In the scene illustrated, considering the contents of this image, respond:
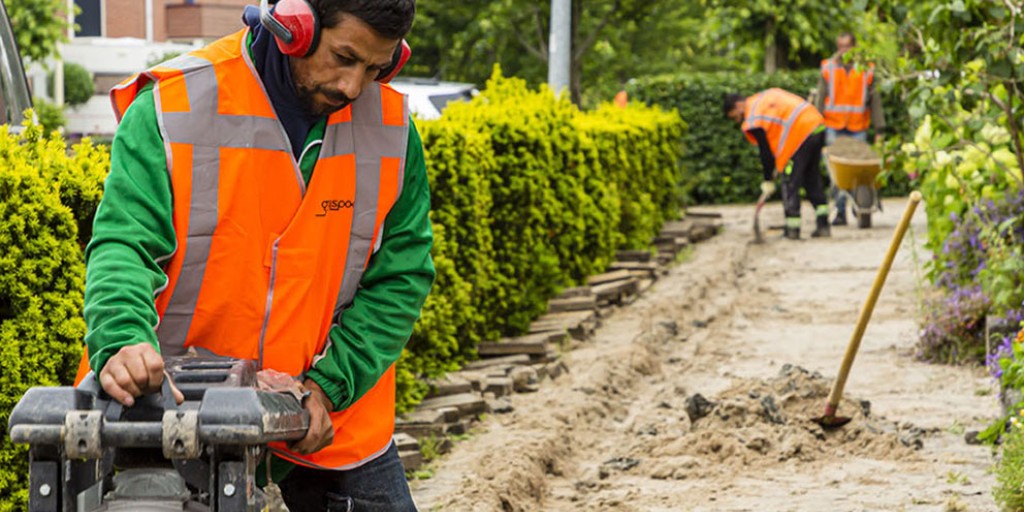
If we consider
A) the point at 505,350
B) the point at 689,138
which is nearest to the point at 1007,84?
the point at 505,350

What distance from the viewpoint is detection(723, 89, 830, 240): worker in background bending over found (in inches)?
645

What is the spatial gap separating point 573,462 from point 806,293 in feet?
20.1

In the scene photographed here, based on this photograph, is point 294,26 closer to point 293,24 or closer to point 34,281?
point 293,24

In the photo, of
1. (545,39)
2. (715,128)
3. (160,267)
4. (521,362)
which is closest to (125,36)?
(545,39)

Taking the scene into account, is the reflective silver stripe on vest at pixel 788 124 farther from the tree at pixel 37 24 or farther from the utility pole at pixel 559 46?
the tree at pixel 37 24

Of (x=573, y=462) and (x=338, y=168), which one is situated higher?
(x=338, y=168)

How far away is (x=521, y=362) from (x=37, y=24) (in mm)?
14185

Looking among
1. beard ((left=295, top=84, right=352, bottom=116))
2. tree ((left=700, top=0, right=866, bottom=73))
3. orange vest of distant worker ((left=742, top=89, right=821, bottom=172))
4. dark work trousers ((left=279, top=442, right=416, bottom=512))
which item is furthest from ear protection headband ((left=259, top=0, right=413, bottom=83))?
tree ((left=700, top=0, right=866, bottom=73))

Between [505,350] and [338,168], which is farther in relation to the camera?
[505,350]

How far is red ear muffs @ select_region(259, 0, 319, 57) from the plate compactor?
72 cm

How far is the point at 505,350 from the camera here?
9.19m

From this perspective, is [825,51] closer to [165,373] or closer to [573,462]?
[573,462]

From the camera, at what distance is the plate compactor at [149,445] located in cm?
253

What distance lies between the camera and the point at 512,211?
32.0 feet
